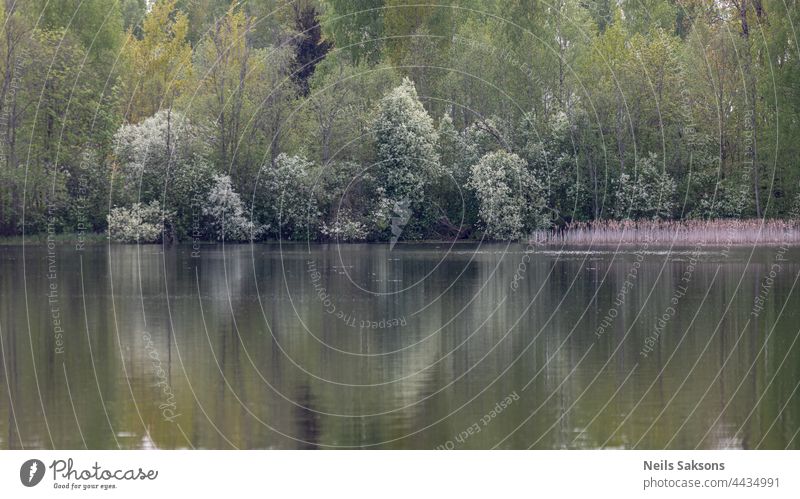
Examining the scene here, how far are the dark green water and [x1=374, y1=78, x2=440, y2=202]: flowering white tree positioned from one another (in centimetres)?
2213

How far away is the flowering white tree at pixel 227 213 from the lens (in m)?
68.2

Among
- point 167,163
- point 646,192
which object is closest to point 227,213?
point 167,163

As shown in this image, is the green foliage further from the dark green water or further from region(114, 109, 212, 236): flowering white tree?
region(114, 109, 212, 236): flowering white tree

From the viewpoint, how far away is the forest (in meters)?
67.1

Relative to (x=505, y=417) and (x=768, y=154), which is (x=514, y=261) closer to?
(x=768, y=154)

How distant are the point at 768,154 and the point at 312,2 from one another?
3515 centimetres

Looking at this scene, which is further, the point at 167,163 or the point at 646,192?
the point at 167,163

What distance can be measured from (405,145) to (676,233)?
15.0m
